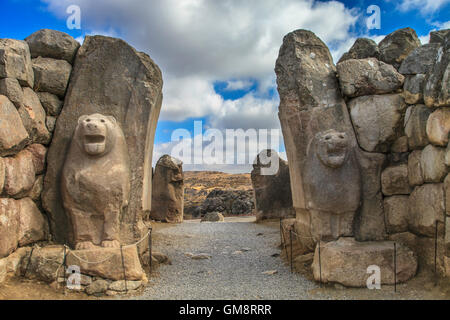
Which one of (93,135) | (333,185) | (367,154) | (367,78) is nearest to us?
(93,135)

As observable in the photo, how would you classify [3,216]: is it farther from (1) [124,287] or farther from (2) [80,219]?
(1) [124,287]

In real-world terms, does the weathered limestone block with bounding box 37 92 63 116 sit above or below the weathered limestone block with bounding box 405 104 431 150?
above

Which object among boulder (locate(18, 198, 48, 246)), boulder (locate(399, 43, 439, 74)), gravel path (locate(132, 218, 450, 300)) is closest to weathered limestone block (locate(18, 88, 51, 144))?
boulder (locate(18, 198, 48, 246))

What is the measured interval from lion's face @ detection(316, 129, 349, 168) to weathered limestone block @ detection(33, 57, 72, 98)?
4106 millimetres

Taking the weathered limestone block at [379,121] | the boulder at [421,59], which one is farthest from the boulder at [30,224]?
the boulder at [421,59]

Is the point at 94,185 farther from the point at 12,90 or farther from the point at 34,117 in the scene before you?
the point at 12,90

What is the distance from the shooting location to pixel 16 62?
16.8ft

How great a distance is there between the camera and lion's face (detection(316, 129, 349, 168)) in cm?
539

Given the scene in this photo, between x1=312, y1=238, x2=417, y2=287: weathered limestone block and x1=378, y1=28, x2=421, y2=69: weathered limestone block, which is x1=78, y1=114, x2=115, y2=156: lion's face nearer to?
x1=312, y1=238, x2=417, y2=287: weathered limestone block

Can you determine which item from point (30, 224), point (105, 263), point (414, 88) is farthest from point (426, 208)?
point (30, 224)

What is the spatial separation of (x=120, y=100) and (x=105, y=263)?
2477 mm

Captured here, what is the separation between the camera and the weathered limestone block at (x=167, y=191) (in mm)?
13070

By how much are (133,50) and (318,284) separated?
458 centimetres

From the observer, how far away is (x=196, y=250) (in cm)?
826
